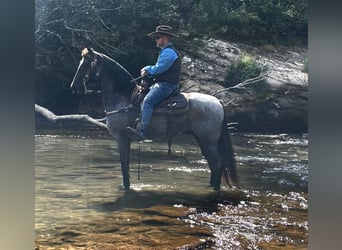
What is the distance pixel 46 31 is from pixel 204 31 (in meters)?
1.22

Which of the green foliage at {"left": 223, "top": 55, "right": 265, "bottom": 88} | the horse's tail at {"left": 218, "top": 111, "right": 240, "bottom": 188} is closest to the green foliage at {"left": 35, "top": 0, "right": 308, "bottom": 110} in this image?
the green foliage at {"left": 223, "top": 55, "right": 265, "bottom": 88}

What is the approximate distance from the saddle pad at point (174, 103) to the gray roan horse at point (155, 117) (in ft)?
Answer: 0.09

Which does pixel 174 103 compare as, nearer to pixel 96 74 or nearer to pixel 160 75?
pixel 160 75

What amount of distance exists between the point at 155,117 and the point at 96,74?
570mm

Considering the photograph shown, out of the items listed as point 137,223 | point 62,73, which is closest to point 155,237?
point 137,223

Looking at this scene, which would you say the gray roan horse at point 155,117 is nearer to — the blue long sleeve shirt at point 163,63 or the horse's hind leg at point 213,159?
the horse's hind leg at point 213,159

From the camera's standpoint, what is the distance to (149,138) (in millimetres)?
3467

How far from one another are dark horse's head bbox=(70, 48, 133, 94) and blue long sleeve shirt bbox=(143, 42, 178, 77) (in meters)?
0.21

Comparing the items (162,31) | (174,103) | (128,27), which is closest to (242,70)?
(174,103)

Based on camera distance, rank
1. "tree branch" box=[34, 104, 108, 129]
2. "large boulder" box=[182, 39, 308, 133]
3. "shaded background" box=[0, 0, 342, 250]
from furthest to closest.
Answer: "tree branch" box=[34, 104, 108, 129]
"large boulder" box=[182, 39, 308, 133]
"shaded background" box=[0, 0, 342, 250]

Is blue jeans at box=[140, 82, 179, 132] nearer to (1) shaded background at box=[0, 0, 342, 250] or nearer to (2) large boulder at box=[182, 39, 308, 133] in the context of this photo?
(2) large boulder at box=[182, 39, 308, 133]

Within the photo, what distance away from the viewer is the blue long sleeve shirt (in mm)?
3449

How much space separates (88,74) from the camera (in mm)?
3529
